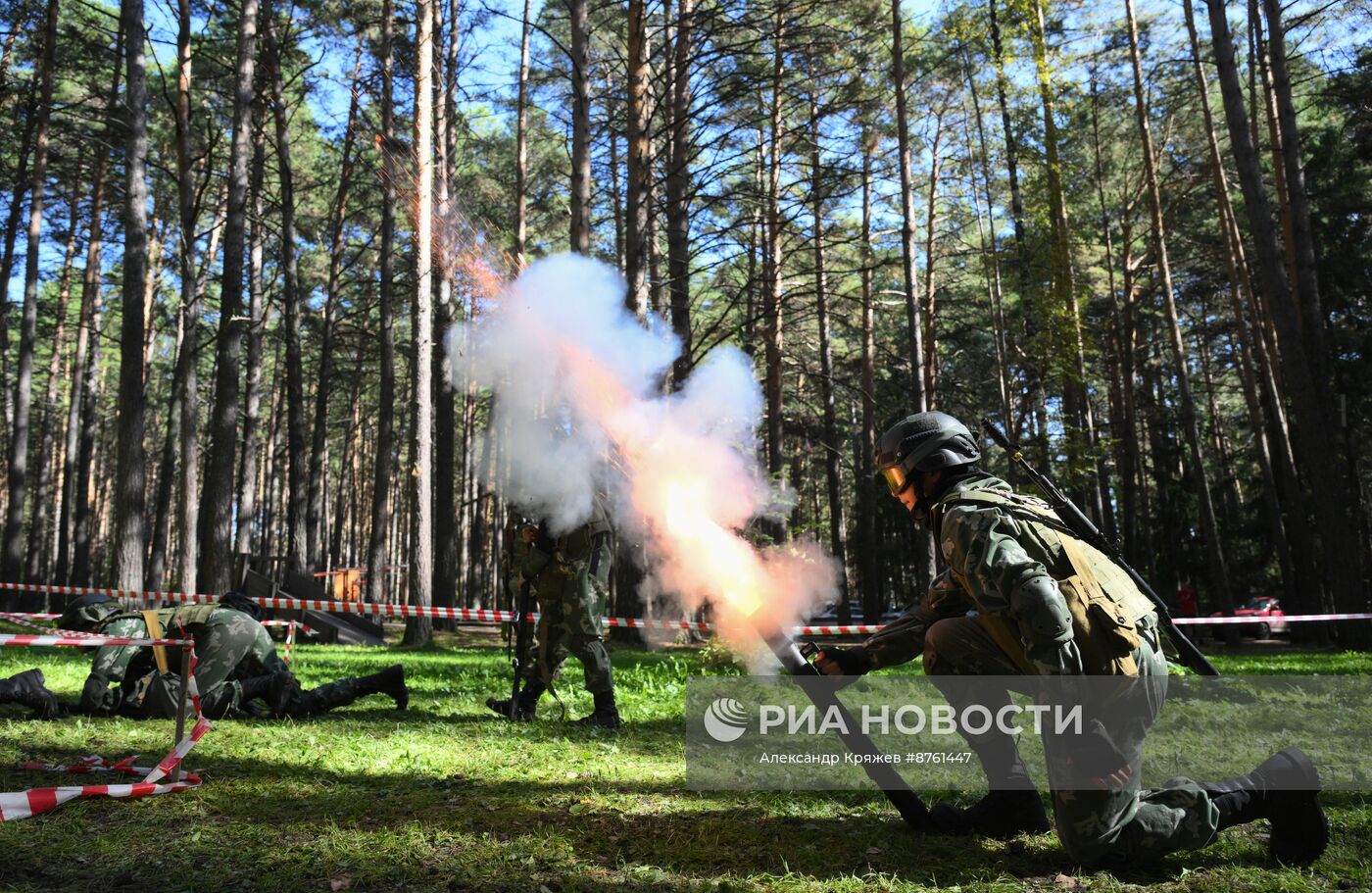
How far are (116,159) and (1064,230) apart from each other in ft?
82.5

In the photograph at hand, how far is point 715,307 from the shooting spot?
32219 mm

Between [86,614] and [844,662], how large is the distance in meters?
6.73

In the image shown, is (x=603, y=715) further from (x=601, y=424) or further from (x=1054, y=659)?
(x=1054, y=659)

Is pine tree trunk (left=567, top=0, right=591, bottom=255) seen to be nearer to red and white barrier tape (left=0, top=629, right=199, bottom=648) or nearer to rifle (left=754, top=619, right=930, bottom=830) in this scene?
red and white barrier tape (left=0, top=629, right=199, bottom=648)

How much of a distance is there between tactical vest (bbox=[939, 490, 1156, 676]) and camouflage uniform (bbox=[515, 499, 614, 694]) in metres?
3.93

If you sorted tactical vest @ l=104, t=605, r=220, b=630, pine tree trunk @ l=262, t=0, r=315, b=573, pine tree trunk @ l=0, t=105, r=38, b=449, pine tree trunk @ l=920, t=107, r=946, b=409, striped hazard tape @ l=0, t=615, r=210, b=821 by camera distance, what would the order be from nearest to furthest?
1. striped hazard tape @ l=0, t=615, r=210, b=821
2. tactical vest @ l=104, t=605, r=220, b=630
3. pine tree trunk @ l=262, t=0, r=315, b=573
4. pine tree trunk @ l=0, t=105, r=38, b=449
5. pine tree trunk @ l=920, t=107, r=946, b=409

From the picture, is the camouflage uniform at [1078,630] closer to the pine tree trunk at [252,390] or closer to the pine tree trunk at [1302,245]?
the pine tree trunk at [1302,245]

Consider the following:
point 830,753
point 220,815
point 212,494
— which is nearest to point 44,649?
point 212,494

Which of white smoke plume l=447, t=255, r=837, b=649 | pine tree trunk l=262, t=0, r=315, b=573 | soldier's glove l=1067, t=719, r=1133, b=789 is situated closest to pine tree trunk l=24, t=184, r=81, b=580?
pine tree trunk l=262, t=0, r=315, b=573

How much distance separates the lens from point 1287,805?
12.8 feet

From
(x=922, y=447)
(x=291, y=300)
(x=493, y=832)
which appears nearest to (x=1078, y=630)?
(x=922, y=447)

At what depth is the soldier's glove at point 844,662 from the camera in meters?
4.48

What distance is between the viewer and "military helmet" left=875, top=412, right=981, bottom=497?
4363 mm

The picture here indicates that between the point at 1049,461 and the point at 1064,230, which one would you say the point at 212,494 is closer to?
the point at 1049,461
